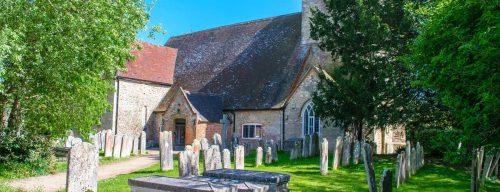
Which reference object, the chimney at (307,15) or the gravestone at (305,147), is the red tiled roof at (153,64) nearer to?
the chimney at (307,15)

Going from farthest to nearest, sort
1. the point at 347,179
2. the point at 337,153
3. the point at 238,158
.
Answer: the point at 337,153 → the point at 238,158 → the point at 347,179

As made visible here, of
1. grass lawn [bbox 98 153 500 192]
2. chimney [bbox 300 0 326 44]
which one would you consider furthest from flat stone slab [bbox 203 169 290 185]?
chimney [bbox 300 0 326 44]

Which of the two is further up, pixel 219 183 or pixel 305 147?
pixel 305 147

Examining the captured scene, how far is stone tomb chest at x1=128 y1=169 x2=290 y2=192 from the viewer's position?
7.50 metres

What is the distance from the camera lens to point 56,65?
42.3ft

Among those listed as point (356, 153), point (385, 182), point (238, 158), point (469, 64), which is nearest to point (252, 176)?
point (385, 182)

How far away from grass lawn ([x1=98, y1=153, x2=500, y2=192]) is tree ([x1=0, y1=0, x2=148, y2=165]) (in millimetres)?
2848

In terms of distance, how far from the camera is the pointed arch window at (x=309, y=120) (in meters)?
25.2

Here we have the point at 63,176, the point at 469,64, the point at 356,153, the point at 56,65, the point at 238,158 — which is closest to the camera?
the point at 469,64

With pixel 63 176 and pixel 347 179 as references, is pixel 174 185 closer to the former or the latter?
pixel 347 179

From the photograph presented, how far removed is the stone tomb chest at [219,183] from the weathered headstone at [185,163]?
8.06 ft

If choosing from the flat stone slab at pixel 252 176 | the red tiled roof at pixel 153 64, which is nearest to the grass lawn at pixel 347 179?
the flat stone slab at pixel 252 176

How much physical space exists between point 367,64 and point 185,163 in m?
11.4

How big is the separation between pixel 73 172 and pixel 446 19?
8619 mm
